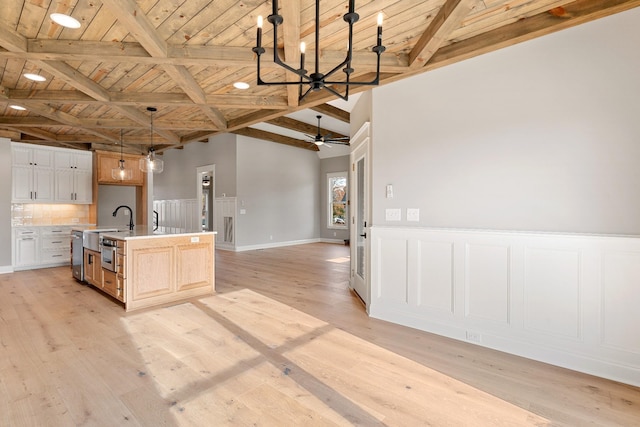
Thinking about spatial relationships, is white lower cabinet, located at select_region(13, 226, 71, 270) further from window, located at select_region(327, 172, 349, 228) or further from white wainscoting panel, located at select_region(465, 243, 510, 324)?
white wainscoting panel, located at select_region(465, 243, 510, 324)

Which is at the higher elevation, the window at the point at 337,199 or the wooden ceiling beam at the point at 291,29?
the wooden ceiling beam at the point at 291,29

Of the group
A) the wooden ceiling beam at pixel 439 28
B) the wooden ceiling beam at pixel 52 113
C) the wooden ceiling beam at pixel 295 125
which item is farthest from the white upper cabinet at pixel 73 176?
the wooden ceiling beam at pixel 439 28

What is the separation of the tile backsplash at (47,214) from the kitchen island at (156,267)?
365 cm

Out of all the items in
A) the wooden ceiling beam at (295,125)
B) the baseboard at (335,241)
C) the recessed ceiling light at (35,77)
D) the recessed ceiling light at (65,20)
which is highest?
the wooden ceiling beam at (295,125)

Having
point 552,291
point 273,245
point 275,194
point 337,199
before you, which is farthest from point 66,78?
point 337,199

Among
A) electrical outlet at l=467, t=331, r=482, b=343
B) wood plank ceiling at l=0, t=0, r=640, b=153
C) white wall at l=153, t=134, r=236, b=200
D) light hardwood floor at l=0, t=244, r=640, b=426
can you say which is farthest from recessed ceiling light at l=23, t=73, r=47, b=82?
electrical outlet at l=467, t=331, r=482, b=343

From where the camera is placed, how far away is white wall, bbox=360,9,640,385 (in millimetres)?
2256

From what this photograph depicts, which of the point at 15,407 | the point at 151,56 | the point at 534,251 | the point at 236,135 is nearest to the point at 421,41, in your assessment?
the point at 534,251

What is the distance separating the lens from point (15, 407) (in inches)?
75.2

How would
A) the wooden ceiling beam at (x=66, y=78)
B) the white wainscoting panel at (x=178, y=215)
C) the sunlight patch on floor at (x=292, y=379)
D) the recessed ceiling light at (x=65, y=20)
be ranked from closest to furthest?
the sunlight patch on floor at (x=292, y=379), the recessed ceiling light at (x=65, y=20), the wooden ceiling beam at (x=66, y=78), the white wainscoting panel at (x=178, y=215)

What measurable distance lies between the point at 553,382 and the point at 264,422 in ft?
6.83

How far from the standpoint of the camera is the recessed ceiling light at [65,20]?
7.58 ft

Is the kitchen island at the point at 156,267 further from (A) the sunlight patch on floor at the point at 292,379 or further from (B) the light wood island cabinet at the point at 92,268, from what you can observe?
(A) the sunlight patch on floor at the point at 292,379

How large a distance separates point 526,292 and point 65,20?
438 cm
